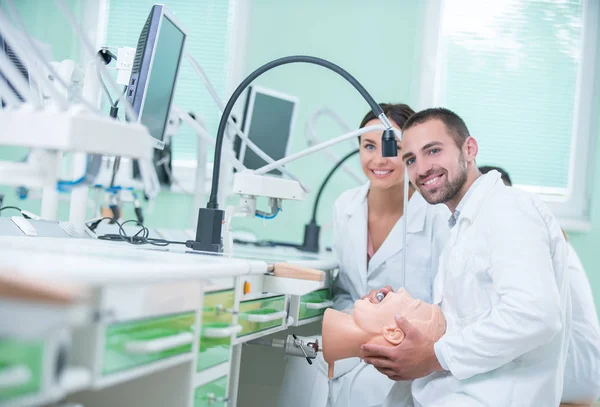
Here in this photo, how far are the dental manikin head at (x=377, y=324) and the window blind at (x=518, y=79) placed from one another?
10.9 feet

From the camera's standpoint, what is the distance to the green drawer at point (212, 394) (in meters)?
1.67

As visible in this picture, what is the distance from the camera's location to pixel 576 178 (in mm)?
5129

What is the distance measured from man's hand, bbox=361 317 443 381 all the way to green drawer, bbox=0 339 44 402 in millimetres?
1168

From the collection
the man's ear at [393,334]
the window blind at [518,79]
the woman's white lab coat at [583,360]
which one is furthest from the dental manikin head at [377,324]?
the window blind at [518,79]

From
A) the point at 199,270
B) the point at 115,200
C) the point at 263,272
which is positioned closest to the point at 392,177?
the point at 263,272

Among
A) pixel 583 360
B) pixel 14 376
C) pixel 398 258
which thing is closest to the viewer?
pixel 14 376

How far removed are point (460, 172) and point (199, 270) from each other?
109 cm

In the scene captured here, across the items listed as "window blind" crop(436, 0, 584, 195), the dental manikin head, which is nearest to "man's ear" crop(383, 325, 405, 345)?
the dental manikin head

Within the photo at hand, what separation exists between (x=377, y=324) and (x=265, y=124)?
1.94 m

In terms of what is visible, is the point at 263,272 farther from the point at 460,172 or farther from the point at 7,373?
the point at 7,373

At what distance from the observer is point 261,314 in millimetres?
2098

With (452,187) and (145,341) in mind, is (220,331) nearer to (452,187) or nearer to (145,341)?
(145,341)

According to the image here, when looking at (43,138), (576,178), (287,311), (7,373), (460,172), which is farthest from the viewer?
(576,178)

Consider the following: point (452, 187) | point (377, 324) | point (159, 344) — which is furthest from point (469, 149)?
point (159, 344)
